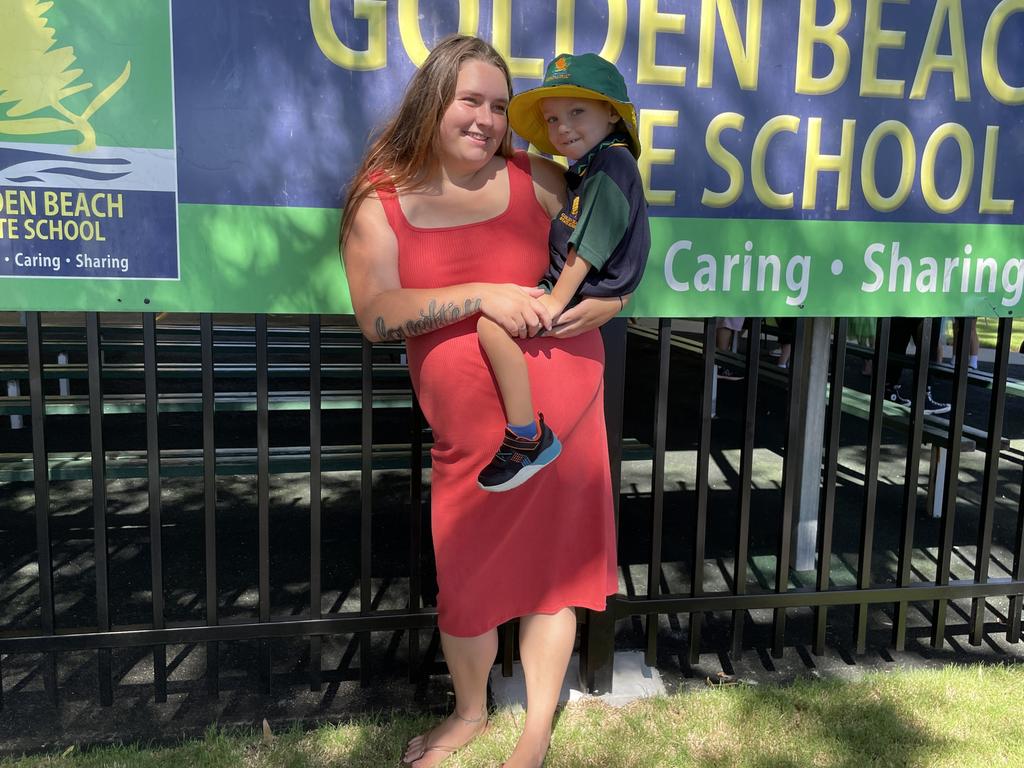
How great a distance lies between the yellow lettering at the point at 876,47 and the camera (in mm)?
2779

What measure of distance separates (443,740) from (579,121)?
1.74 metres

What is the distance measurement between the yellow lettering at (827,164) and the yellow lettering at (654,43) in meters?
0.48

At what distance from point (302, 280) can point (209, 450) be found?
0.60 meters

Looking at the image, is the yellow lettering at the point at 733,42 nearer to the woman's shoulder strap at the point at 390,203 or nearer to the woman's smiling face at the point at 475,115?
the woman's smiling face at the point at 475,115

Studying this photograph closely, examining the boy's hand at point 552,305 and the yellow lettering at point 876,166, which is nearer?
the boy's hand at point 552,305

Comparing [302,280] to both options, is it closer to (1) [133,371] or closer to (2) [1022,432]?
(1) [133,371]

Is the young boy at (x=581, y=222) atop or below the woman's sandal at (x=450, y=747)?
atop

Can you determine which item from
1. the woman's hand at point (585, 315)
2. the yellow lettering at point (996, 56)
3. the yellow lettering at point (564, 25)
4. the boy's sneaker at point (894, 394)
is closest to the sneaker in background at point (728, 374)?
the boy's sneaker at point (894, 394)

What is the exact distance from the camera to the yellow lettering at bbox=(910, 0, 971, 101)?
282 cm

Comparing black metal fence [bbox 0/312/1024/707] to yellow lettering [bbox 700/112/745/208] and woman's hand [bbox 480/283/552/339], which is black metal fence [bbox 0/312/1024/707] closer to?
yellow lettering [bbox 700/112/745/208]

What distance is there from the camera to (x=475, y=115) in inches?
84.7

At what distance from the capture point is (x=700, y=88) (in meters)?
2.72

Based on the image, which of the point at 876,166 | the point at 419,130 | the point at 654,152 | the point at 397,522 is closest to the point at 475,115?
the point at 419,130

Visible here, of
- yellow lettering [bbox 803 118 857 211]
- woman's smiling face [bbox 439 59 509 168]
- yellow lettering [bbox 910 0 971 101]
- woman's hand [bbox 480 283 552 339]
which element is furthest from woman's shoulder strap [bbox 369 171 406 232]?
yellow lettering [bbox 910 0 971 101]
